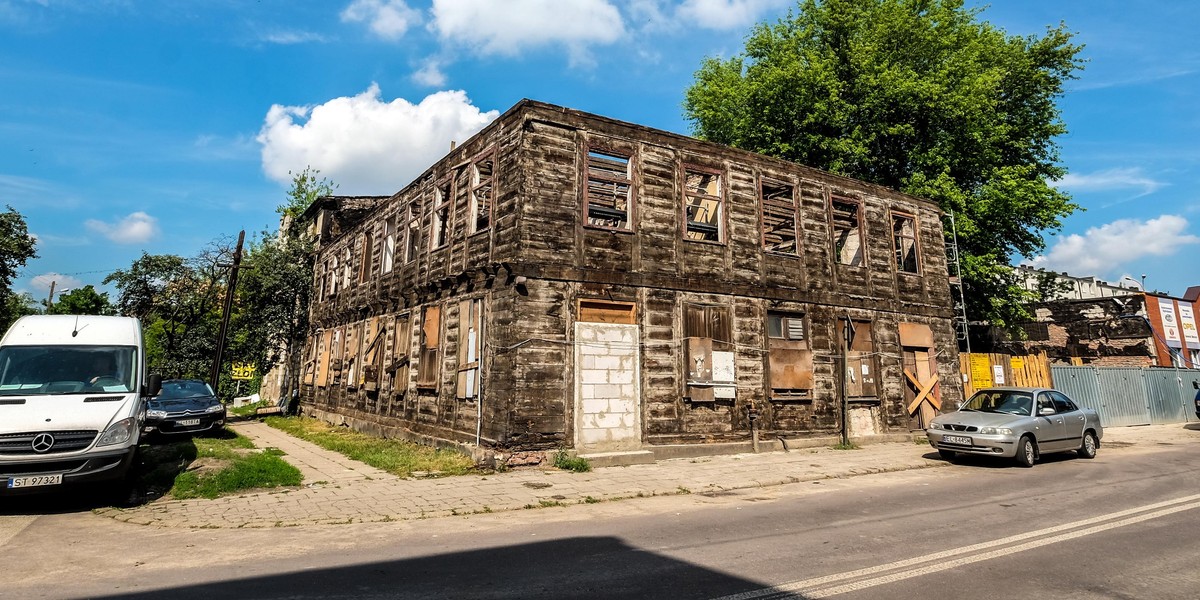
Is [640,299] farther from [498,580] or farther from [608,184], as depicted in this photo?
[498,580]

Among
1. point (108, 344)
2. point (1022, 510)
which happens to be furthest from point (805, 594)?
point (108, 344)

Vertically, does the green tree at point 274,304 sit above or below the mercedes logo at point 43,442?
above

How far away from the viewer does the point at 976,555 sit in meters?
5.53

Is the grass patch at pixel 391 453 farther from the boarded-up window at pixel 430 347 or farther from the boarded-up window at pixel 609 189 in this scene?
the boarded-up window at pixel 609 189

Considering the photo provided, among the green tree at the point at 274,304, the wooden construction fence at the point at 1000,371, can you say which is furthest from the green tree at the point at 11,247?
the wooden construction fence at the point at 1000,371

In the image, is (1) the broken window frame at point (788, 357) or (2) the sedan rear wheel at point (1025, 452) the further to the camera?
(1) the broken window frame at point (788, 357)

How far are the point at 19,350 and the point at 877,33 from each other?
95.4ft

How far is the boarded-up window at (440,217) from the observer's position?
15.8 m

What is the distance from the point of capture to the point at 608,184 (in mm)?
13789

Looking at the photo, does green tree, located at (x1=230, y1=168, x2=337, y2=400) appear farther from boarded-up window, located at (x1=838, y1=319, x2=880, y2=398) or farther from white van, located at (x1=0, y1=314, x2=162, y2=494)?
boarded-up window, located at (x1=838, y1=319, x2=880, y2=398)

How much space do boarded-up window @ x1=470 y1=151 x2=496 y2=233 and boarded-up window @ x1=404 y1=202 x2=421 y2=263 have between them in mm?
3991

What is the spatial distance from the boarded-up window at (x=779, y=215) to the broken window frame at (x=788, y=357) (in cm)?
187

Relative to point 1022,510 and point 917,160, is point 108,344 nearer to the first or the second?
point 1022,510

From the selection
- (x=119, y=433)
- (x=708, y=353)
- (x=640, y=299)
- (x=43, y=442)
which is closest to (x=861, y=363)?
(x=708, y=353)
